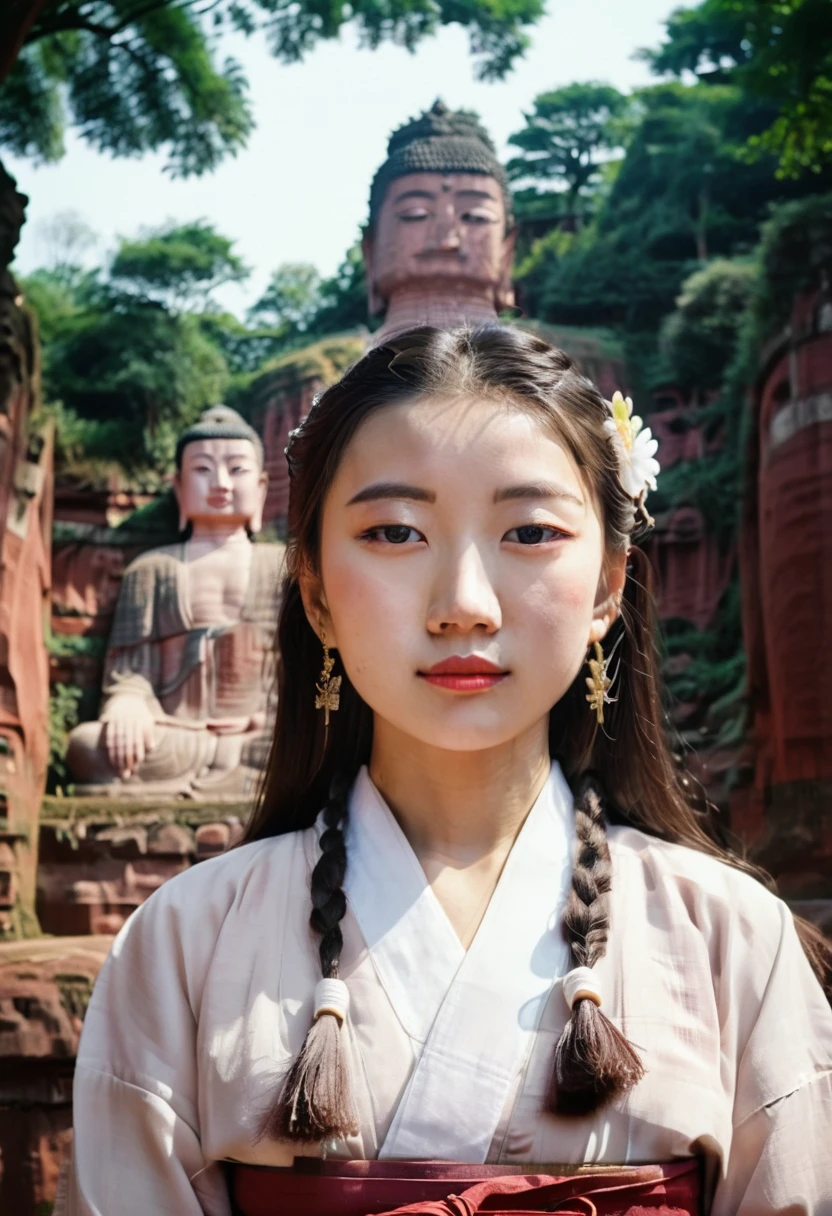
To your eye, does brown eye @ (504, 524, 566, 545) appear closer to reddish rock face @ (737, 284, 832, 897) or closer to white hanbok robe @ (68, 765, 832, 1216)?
white hanbok robe @ (68, 765, 832, 1216)

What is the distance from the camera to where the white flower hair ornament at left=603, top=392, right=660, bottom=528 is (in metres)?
1.94

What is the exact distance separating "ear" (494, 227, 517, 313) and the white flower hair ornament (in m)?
6.01

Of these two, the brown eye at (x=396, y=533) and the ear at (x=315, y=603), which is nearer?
the brown eye at (x=396, y=533)

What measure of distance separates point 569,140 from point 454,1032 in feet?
28.9

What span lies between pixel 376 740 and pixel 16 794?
474cm

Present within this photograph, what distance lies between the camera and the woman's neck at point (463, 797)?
1816 millimetres

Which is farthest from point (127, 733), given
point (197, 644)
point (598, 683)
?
point (598, 683)

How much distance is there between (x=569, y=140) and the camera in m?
9.39

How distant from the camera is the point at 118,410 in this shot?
8.04 metres

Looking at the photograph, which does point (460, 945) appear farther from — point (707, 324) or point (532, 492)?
point (707, 324)

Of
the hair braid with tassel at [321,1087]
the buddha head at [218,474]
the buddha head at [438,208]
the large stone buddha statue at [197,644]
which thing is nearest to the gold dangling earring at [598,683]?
the hair braid with tassel at [321,1087]

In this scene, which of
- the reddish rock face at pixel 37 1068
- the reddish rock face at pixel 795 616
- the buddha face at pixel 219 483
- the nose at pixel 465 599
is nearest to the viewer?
the nose at pixel 465 599

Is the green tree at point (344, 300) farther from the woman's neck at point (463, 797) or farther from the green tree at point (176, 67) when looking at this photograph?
the woman's neck at point (463, 797)

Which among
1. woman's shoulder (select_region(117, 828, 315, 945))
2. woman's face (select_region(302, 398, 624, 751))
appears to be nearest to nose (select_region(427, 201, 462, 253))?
woman's face (select_region(302, 398, 624, 751))
